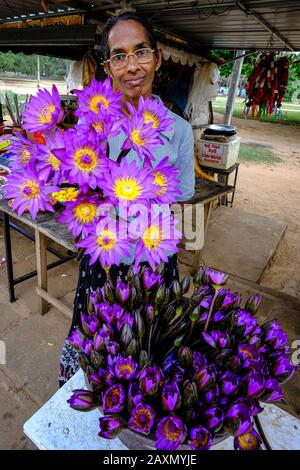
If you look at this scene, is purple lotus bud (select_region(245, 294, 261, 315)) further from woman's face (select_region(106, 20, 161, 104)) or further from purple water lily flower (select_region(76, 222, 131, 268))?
woman's face (select_region(106, 20, 161, 104))

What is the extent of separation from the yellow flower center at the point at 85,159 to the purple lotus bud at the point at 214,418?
1.64ft

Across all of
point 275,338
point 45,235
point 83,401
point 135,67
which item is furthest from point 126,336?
point 45,235

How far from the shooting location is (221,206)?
5047 millimetres

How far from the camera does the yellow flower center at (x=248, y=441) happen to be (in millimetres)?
587

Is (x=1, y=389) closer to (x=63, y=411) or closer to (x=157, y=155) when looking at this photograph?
(x=63, y=411)

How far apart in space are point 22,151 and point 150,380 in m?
0.52

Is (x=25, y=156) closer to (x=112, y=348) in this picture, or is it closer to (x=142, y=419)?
(x=112, y=348)

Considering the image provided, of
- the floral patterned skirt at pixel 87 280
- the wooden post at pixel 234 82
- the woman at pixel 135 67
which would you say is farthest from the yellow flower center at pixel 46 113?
the wooden post at pixel 234 82

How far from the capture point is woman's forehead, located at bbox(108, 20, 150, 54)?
3.08 ft

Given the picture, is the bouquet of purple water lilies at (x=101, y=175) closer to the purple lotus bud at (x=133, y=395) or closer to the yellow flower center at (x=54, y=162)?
the yellow flower center at (x=54, y=162)

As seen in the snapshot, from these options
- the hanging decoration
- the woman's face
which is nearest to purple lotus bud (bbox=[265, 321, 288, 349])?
the woman's face

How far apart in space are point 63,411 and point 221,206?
4549 millimetres

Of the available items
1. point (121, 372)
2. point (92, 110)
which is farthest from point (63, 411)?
point (92, 110)

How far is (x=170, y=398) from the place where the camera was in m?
0.59
